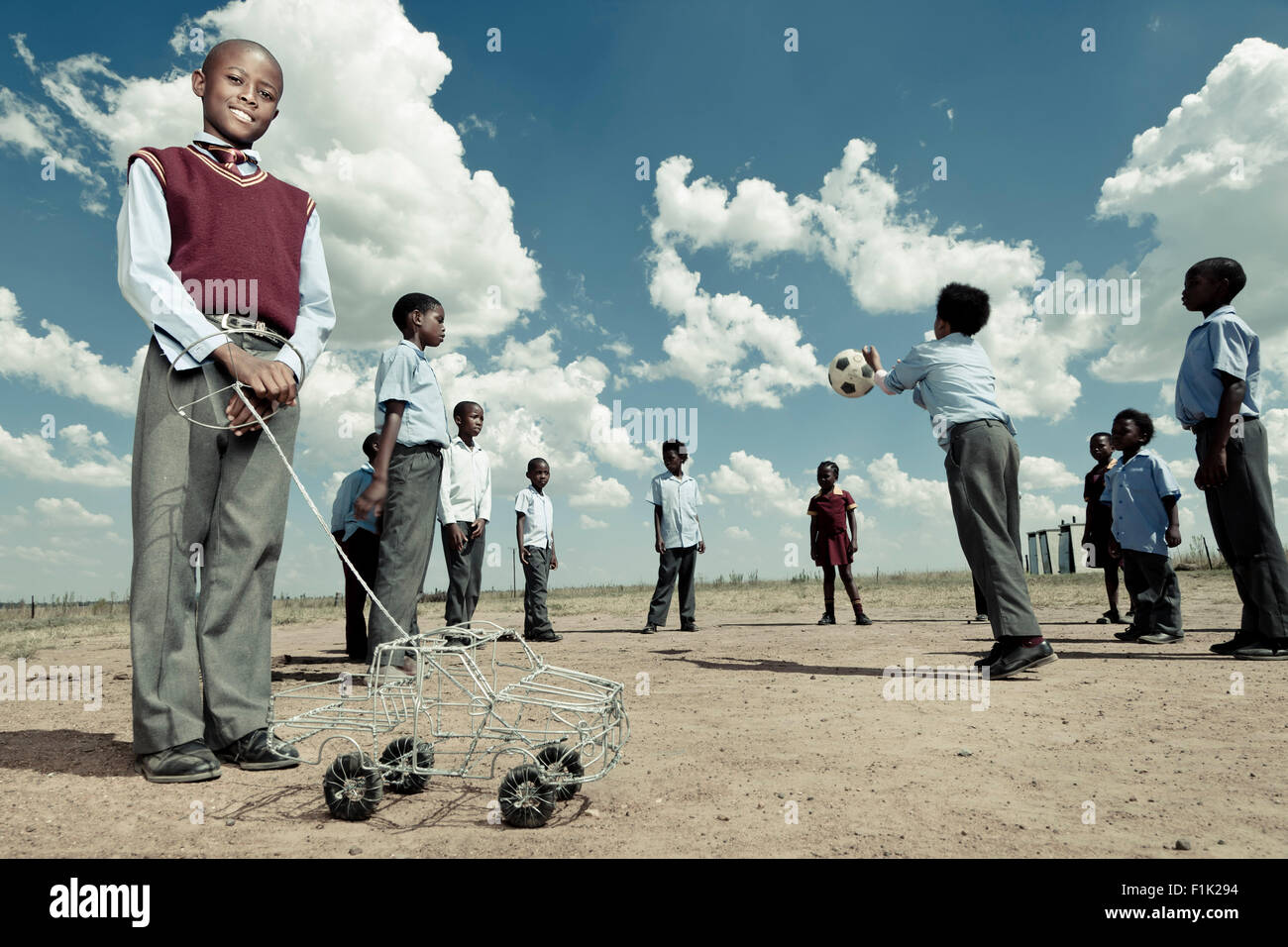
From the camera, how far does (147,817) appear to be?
8.45 feet

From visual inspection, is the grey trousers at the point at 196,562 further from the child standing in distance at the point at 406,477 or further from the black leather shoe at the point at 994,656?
the black leather shoe at the point at 994,656

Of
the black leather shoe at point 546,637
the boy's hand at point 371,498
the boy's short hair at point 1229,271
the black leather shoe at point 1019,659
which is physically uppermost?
the boy's short hair at point 1229,271

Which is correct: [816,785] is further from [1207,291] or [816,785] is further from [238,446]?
[1207,291]

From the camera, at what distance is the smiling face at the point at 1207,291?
6031 millimetres

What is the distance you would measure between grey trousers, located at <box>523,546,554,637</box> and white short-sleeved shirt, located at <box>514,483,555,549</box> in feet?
0.37

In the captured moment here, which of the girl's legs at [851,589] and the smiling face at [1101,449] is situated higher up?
the smiling face at [1101,449]

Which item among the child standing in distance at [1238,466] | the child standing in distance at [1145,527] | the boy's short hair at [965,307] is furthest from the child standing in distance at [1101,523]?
the boy's short hair at [965,307]

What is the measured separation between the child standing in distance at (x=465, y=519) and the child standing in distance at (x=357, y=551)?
2.26ft

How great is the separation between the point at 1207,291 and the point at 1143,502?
7.78 ft

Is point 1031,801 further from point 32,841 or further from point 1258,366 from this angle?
point 1258,366

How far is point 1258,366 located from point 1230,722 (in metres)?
3.44

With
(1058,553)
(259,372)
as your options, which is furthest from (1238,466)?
(1058,553)

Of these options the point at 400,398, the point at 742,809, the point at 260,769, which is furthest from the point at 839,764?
the point at 400,398

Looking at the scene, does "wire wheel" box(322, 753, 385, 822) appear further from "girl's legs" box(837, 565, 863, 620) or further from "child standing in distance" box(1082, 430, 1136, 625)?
"child standing in distance" box(1082, 430, 1136, 625)
